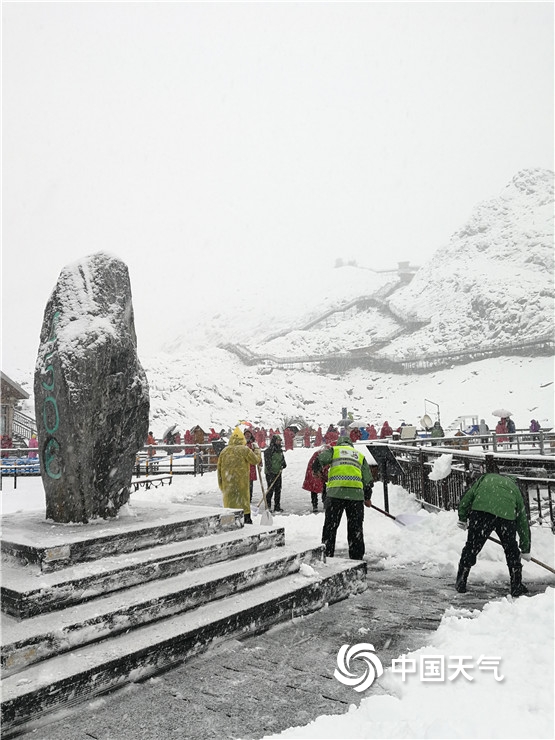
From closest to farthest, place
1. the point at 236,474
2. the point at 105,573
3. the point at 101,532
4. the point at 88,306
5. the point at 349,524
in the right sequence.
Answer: the point at 105,573, the point at 101,532, the point at 88,306, the point at 349,524, the point at 236,474

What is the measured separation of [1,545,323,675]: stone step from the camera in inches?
140

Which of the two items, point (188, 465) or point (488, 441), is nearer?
point (488, 441)

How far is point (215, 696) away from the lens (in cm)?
350

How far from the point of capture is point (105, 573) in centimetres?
433

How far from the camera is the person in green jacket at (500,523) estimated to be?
5332 millimetres

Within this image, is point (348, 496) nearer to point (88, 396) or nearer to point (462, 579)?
point (462, 579)

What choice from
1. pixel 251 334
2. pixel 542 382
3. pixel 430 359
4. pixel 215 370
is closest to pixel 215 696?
pixel 542 382

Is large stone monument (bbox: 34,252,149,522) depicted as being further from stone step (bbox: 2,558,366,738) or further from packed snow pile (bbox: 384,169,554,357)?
packed snow pile (bbox: 384,169,554,357)

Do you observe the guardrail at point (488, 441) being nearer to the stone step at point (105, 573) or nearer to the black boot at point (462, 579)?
the black boot at point (462, 579)

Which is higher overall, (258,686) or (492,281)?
(492,281)

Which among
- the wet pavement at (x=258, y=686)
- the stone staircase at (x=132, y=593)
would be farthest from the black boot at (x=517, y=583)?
the stone staircase at (x=132, y=593)

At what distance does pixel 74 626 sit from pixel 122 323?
329 centimetres

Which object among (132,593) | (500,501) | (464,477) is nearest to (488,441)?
(464,477)

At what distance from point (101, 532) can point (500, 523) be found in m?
3.71
